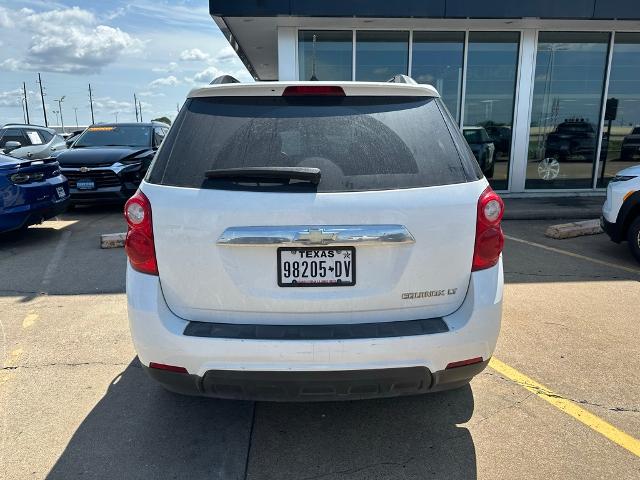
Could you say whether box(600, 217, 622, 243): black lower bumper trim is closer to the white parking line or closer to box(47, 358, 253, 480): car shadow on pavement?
box(47, 358, 253, 480): car shadow on pavement

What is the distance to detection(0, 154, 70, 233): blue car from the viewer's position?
21.6ft

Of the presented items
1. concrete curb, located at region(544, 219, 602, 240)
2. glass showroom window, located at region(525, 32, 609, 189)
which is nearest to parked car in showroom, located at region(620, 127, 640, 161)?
glass showroom window, located at region(525, 32, 609, 189)

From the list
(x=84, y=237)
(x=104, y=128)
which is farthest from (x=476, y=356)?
(x=104, y=128)

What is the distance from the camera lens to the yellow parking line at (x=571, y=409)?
2.65 meters

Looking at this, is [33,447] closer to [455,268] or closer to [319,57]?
[455,268]

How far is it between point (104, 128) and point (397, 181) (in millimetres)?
10359

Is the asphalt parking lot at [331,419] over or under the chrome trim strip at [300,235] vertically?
under

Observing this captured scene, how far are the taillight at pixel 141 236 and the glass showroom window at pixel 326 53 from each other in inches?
335

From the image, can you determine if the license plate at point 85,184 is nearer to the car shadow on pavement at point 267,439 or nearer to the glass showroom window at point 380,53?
the glass showroom window at point 380,53

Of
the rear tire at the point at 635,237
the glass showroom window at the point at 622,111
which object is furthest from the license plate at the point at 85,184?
the glass showroom window at the point at 622,111

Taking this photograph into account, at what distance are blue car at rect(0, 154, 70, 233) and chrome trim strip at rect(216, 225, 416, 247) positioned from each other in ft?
19.1

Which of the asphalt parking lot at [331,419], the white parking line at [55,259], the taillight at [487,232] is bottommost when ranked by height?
the white parking line at [55,259]

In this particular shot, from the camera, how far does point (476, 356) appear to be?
234cm

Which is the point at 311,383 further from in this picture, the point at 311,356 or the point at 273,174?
the point at 273,174
